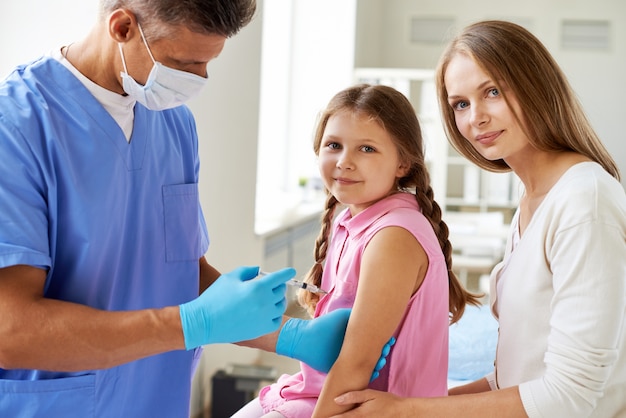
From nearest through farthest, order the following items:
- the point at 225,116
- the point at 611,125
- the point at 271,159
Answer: the point at 225,116 → the point at 271,159 → the point at 611,125

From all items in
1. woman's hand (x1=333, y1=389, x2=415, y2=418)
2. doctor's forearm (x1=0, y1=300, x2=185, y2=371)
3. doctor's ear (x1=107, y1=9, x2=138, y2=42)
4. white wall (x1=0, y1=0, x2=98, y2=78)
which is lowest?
woman's hand (x1=333, y1=389, x2=415, y2=418)

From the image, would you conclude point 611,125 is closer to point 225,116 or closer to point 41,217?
point 225,116

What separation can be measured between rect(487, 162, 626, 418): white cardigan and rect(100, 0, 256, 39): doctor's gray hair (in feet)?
2.07

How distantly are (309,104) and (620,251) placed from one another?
16.6 feet

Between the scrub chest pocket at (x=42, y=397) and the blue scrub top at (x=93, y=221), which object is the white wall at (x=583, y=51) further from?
the scrub chest pocket at (x=42, y=397)

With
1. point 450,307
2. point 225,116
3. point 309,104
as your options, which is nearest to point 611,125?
point 309,104

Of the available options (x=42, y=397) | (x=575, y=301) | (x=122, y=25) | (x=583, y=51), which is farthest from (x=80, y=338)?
(x=583, y=51)

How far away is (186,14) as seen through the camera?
122cm

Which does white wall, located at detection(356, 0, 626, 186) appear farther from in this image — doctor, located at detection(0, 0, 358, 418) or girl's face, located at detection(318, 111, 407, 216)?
doctor, located at detection(0, 0, 358, 418)

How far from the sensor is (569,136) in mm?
1379

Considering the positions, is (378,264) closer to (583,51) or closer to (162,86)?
(162,86)

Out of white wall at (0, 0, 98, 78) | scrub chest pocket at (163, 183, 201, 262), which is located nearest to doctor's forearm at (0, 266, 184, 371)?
scrub chest pocket at (163, 183, 201, 262)

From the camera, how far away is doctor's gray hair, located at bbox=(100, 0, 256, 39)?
1.22m

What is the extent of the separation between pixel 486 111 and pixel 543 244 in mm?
266
